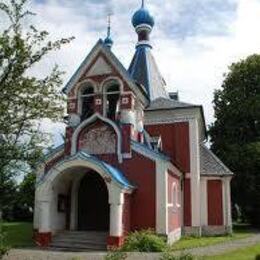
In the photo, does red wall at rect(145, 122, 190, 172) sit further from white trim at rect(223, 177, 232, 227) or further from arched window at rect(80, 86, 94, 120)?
arched window at rect(80, 86, 94, 120)

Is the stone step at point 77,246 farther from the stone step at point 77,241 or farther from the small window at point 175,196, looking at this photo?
the small window at point 175,196

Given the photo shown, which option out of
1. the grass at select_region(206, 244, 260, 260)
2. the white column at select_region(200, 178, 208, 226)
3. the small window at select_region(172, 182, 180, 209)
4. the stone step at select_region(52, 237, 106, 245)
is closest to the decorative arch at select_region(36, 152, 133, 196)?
the stone step at select_region(52, 237, 106, 245)

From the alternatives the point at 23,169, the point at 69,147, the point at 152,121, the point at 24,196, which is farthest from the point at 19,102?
the point at 152,121

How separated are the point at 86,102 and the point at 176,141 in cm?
579

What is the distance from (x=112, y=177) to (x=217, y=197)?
9107 mm

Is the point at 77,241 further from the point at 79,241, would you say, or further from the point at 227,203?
the point at 227,203

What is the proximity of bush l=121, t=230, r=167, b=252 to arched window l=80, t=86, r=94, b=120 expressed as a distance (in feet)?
22.8

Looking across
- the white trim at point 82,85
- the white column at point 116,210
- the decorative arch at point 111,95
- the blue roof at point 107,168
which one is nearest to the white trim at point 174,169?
the blue roof at point 107,168

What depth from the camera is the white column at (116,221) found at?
18.8 m

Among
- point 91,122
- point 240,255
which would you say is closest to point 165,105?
point 91,122

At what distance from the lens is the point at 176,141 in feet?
85.0

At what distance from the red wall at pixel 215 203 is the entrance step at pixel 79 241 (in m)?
7.60

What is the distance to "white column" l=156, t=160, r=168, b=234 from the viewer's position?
2000 centimetres

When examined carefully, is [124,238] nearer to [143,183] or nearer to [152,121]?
[143,183]
